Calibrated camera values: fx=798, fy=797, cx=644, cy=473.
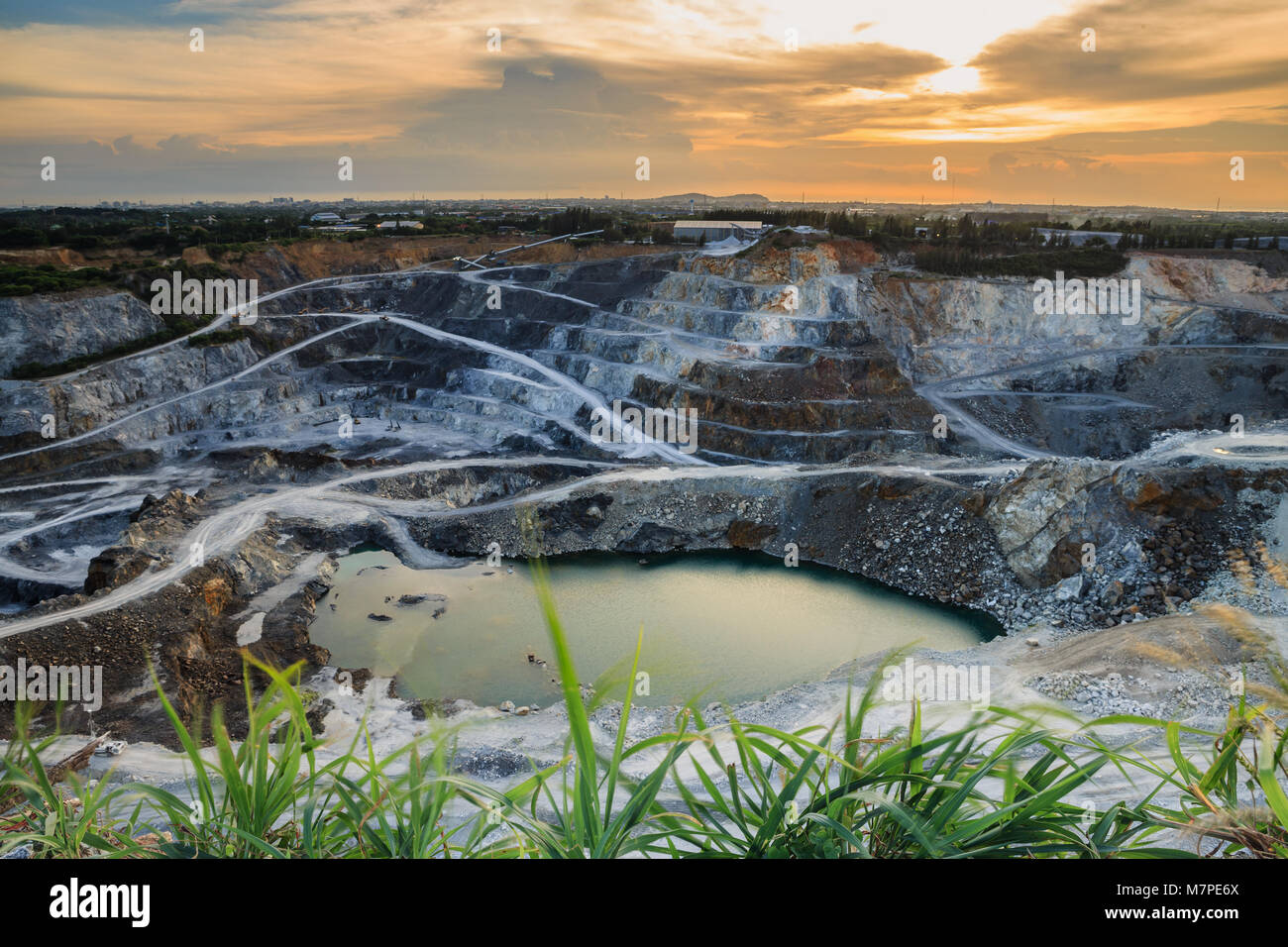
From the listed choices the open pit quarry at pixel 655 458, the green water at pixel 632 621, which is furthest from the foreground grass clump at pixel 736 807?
the green water at pixel 632 621

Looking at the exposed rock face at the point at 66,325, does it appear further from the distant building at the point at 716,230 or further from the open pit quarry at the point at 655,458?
the distant building at the point at 716,230

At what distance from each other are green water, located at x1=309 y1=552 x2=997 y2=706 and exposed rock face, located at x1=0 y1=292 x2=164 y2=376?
2898 cm

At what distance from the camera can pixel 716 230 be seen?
76375 millimetres

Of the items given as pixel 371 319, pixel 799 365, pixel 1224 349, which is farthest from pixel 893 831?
pixel 371 319

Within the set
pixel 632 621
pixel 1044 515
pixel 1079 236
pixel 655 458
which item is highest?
pixel 1079 236

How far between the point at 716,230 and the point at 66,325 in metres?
52.5

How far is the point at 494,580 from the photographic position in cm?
2873

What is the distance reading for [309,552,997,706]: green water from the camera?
Answer: 21266mm

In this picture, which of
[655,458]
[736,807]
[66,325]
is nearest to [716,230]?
[655,458]

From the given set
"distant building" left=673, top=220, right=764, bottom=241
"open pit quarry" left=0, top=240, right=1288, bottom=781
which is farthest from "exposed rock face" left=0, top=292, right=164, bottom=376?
"distant building" left=673, top=220, right=764, bottom=241

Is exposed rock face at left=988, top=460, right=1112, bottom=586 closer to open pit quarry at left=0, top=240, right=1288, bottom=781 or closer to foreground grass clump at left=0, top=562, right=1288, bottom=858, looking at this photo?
open pit quarry at left=0, top=240, right=1288, bottom=781

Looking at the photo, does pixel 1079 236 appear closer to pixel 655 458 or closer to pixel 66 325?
pixel 655 458
